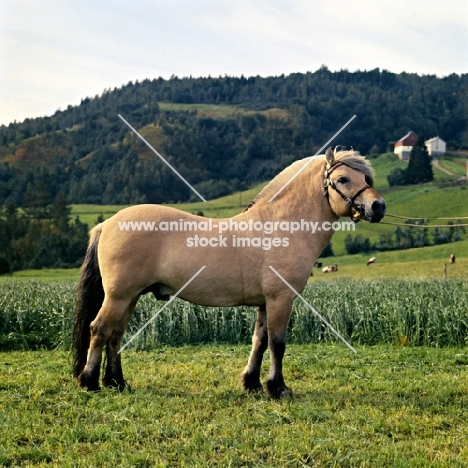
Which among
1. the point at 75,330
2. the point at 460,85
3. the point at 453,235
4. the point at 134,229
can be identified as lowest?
the point at 453,235

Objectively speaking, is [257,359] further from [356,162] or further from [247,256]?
[356,162]

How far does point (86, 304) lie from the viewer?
7145 mm

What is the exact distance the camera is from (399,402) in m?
6.25

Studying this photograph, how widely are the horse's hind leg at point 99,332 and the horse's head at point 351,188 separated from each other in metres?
3.07

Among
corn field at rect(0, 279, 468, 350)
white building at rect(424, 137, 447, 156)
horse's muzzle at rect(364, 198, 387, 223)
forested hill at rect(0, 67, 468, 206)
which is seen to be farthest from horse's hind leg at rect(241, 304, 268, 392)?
white building at rect(424, 137, 447, 156)

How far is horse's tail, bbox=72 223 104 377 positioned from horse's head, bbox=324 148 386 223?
129 inches

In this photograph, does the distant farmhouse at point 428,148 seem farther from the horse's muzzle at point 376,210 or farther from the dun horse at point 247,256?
the horse's muzzle at point 376,210

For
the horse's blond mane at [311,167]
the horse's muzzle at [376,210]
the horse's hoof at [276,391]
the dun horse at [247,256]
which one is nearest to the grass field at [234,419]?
the horse's hoof at [276,391]

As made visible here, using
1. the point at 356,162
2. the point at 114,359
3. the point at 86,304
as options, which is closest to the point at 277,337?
the point at 114,359

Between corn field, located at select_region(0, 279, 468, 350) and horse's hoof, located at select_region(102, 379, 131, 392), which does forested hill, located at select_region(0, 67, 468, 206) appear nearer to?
corn field, located at select_region(0, 279, 468, 350)

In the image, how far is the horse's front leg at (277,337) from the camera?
6.45 meters

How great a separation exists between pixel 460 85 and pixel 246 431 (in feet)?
638

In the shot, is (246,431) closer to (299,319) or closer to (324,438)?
(324,438)

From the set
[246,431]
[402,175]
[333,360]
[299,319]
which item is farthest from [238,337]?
[402,175]
